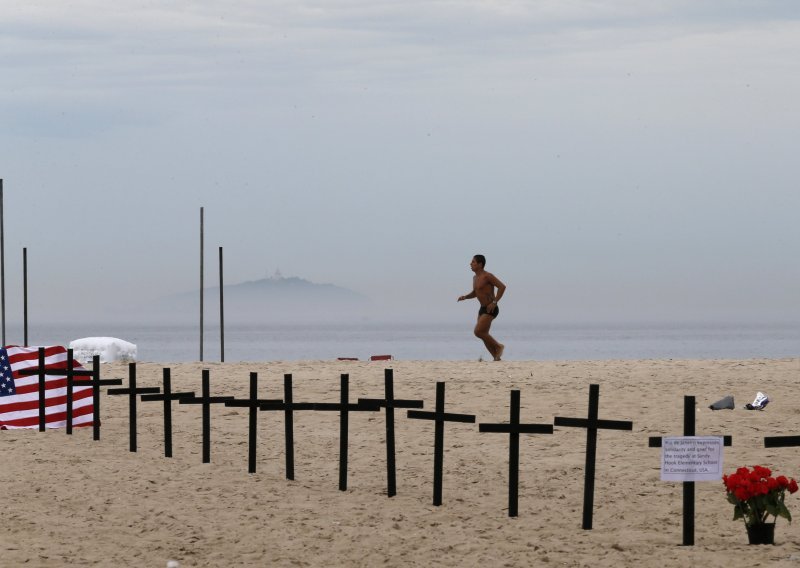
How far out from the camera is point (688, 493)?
39.3ft

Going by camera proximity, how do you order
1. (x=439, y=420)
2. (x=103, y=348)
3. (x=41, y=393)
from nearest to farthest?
(x=439, y=420) → (x=41, y=393) → (x=103, y=348)

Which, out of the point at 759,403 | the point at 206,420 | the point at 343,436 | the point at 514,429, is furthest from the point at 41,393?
the point at 759,403

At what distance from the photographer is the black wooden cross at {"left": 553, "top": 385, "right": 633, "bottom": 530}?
1231 centimetres

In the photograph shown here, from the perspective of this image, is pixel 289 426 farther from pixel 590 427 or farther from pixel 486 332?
pixel 486 332

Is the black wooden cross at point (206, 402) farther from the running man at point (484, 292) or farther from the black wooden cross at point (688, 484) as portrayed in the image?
the running man at point (484, 292)

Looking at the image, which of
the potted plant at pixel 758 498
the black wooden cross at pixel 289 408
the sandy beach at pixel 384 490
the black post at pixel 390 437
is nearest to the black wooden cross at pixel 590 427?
the sandy beach at pixel 384 490

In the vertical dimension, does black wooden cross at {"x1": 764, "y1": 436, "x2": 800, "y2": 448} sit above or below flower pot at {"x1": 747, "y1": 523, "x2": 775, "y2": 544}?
above

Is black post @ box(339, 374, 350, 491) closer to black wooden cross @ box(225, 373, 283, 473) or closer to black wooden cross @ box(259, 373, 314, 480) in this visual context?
black wooden cross @ box(259, 373, 314, 480)

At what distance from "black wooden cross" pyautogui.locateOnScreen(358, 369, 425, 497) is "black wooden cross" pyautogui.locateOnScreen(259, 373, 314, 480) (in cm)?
88

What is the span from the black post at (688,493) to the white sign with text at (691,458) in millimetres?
159

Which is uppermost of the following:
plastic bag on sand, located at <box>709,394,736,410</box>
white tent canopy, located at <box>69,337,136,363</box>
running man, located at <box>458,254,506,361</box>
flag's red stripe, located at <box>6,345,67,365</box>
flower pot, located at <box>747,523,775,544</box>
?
running man, located at <box>458,254,506,361</box>

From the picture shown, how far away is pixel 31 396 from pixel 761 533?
995 cm

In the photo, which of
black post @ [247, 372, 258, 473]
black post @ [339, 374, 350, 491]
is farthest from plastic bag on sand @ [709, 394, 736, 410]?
black post @ [247, 372, 258, 473]

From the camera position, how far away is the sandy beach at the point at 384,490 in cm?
1202
